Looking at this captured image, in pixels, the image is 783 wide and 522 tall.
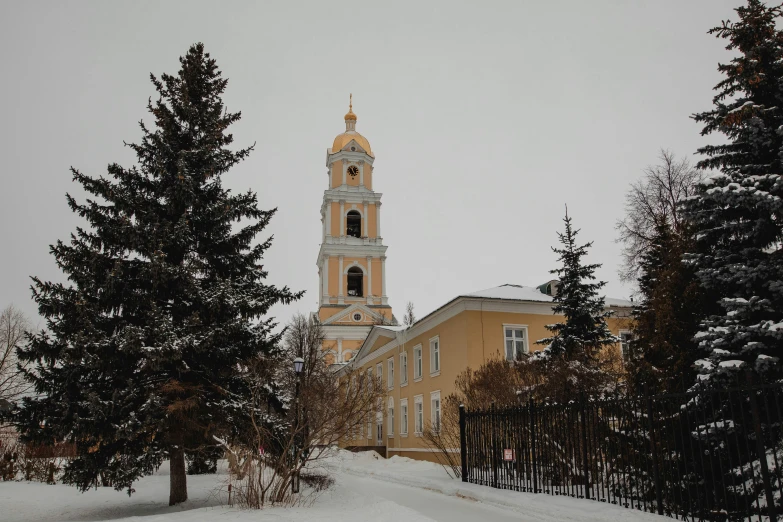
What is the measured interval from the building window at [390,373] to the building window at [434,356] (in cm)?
688

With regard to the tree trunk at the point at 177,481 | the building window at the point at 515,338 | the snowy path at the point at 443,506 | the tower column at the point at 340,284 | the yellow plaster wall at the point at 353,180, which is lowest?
the snowy path at the point at 443,506

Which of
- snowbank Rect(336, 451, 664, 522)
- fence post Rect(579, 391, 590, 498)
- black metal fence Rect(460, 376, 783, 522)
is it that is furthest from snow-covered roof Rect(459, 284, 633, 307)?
fence post Rect(579, 391, 590, 498)

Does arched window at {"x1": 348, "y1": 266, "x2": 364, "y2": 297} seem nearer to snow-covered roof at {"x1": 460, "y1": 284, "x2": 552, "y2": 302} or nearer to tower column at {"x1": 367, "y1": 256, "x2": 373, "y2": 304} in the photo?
tower column at {"x1": 367, "y1": 256, "x2": 373, "y2": 304}

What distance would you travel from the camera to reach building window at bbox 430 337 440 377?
98.5 ft

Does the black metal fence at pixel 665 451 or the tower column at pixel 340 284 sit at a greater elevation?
the tower column at pixel 340 284

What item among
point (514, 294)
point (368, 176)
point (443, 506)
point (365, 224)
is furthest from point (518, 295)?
point (368, 176)

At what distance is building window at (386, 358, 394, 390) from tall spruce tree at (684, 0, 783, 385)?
28.0 m

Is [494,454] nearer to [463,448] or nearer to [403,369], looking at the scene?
[463,448]

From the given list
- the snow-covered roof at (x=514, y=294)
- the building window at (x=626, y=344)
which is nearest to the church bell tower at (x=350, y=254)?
the snow-covered roof at (x=514, y=294)

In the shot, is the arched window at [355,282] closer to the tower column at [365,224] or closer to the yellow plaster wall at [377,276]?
the yellow plaster wall at [377,276]

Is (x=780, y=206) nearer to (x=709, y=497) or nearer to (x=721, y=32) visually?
(x=721, y=32)

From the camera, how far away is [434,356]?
3058cm

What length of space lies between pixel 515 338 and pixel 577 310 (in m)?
7.86

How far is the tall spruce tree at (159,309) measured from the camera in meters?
12.5
